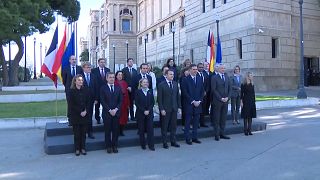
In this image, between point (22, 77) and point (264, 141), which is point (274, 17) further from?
point (22, 77)

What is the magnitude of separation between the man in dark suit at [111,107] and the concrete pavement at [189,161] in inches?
17.5

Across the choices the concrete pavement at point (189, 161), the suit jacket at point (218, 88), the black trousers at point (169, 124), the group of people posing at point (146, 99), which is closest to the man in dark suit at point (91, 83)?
the group of people posing at point (146, 99)

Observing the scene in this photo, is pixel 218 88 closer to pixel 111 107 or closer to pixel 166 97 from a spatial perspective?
pixel 166 97

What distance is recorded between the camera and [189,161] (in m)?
9.21

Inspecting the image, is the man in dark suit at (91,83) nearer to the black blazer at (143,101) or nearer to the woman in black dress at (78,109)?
the woman in black dress at (78,109)

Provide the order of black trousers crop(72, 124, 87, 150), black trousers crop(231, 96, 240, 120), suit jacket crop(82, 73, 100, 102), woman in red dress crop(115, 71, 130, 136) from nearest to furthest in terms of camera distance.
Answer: black trousers crop(72, 124, 87, 150) < suit jacket crop(82, 73, 100, 102) < woman in red dress crop(115, 71, 130, 136) < black trousers crop(231, 96, 240, 120)

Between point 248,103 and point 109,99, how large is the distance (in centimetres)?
442

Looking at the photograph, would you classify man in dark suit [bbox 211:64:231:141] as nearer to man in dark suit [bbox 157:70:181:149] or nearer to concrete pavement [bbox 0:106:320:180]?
concrete pavement [bbox 0:106:320:180]

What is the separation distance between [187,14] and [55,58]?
34188mm

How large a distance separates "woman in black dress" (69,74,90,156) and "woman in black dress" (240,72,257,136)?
4.88 metres

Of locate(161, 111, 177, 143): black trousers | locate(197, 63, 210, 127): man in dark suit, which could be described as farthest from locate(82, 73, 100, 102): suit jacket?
locate(197, 63, 210, 127): man in dark suit

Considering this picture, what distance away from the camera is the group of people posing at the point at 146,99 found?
33.7 feet

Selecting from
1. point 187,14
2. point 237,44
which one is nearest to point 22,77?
point 187,14

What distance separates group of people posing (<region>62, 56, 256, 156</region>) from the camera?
10.3 metres
